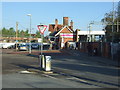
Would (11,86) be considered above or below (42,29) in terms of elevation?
below

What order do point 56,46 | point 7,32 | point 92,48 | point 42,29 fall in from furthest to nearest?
point 7,32
point 56,46
point 92,48
point 42,29

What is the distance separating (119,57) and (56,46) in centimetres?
4601

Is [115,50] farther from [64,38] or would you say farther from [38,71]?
[64,38]

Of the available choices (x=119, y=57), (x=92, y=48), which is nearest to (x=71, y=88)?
(x=119, y=57)

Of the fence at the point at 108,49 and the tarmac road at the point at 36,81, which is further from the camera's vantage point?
the fence at the point at 108,49

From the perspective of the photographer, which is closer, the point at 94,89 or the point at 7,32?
the point at 94,89

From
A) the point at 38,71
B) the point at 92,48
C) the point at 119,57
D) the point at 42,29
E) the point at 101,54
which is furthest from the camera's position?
the point at 92,48

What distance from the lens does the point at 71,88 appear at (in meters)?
10.8

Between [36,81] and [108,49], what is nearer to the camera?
[36,81]

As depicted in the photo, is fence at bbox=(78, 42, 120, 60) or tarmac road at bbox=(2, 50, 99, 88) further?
fence at bbox=(78, 42, 120, 60)

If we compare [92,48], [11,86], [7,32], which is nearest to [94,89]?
[11,86]

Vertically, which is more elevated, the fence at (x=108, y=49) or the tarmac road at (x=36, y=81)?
the fence at (x=108, y=49)

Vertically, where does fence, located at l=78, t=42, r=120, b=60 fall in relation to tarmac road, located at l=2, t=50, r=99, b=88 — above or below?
above

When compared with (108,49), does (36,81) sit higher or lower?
lower
